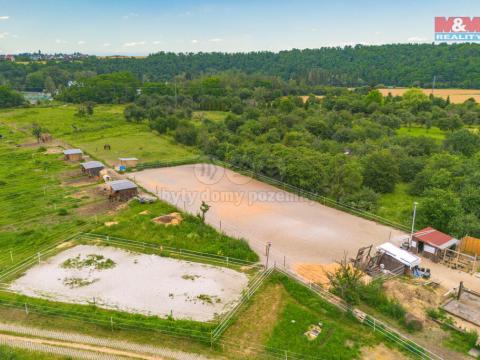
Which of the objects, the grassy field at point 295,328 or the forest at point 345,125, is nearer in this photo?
the grassy field at point 295,328

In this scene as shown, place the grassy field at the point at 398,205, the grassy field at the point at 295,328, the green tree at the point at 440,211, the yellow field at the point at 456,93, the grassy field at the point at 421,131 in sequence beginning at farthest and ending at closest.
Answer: the yellow field at the point at 456,93, the grassy field at the point at 421,131, the grassy field at the point at 398,205, the green tree at the point at 440,211, the grassy field at the point at 295,328

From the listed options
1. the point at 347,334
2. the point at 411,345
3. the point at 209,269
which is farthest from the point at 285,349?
the point at 209,269

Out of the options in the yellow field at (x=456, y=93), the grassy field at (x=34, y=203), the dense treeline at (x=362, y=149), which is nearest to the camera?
the grassy field at (x=34, y=203)

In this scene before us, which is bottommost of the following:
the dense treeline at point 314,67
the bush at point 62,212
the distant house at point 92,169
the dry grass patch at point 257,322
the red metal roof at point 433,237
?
the dry grass patch at point 257,322

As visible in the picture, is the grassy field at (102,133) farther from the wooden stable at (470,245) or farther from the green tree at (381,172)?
the wooden stable at (470,245)

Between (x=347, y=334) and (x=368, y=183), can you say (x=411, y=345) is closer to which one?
(x=347, y=334)

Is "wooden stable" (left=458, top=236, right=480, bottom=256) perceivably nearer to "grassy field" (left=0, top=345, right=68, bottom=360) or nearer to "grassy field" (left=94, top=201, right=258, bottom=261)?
"grassy field" (left=94, top=201, right=258, bottom=261)

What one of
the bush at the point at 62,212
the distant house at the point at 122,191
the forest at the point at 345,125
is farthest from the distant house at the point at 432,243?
the bush at the point at 62,212
